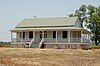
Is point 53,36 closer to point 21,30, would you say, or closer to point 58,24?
point 58,24

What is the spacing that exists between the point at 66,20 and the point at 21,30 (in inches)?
336

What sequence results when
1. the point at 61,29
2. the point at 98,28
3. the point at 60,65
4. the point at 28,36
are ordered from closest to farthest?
the point at 60,65
the point at 61,29
the point at 28,36
the point at 98,28

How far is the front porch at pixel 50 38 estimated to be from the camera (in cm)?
4794

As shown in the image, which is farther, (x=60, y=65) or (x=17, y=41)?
(x=17, y=41)

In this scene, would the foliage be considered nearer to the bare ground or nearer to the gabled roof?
the gabled roof

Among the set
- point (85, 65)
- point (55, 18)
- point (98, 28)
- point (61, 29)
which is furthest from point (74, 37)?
point (85, 65)

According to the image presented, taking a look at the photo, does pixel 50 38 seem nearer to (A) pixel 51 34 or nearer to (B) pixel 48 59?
(A) pixel 51 34

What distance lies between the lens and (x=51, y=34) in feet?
166

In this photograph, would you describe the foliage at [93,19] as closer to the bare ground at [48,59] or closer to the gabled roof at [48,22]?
the gabled roof at [48,22]

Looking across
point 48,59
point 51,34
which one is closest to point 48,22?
point 51,34

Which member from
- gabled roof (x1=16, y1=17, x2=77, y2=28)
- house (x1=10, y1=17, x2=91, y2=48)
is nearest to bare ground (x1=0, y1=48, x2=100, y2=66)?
house (x1=10, y1=17, x2=91, y2=48)

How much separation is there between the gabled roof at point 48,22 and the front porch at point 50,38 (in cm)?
138

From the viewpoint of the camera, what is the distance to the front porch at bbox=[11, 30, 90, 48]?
4794 cm

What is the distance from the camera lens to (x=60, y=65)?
22.3 meters
